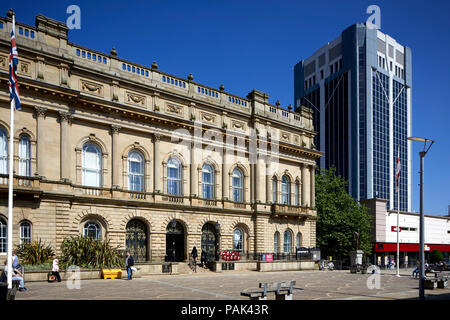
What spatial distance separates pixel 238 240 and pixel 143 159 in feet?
42.6

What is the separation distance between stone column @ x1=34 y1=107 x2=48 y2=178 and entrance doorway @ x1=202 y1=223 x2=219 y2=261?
15.9m

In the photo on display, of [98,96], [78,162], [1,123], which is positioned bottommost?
[78,162]

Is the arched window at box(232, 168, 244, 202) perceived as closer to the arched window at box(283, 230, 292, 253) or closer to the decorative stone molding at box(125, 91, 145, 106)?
the arched window at box(283, 230, 292, 253)

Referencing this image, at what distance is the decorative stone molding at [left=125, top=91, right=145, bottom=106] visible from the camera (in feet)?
120

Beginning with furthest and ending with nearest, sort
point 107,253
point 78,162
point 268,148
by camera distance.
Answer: point 268,148
point 78,162
point 107,253

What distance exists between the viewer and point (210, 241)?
1640 inches

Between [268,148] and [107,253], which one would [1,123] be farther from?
[268,148]

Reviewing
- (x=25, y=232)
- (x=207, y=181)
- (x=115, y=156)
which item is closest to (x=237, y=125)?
(x=207, y=181)

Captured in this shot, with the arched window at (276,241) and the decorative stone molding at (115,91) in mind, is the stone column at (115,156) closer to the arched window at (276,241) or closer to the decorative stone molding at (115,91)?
the decorative stone molding at (115,91)

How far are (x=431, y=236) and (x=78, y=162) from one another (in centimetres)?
5737

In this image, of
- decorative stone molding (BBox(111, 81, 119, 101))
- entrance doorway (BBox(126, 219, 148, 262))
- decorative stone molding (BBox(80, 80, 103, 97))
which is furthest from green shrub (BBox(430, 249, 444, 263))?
decorative stone molding (BBox(80, 80, 103, 97))
